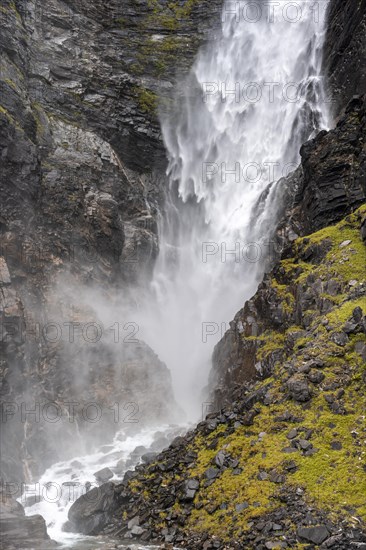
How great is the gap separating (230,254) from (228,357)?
50.7ft

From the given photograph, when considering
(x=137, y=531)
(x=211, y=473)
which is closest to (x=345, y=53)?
(x=211, y=473)

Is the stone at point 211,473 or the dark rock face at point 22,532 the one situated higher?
the stone at point 211,473

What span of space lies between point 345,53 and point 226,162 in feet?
45.4

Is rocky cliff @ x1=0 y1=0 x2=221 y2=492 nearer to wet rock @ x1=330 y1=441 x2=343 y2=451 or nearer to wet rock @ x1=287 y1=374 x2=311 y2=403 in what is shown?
wet rock @ x1=287 y1=374 x2=311 y2=403

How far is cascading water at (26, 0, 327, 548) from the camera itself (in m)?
39.6

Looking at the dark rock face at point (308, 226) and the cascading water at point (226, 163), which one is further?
the cascading water at point (226, 163)

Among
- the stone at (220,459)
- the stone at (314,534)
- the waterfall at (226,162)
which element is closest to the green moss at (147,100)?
the waterfall at (226,162)

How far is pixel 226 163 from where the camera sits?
154ft

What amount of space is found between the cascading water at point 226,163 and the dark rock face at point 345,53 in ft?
5.17

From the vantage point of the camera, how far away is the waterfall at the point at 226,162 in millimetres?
39625

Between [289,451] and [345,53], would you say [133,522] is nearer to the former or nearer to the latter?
[289,451]

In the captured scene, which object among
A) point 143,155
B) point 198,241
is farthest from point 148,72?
point 198,241

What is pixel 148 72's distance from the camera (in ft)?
164

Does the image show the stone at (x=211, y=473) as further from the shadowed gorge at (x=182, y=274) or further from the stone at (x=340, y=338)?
the stone at (x=340, y=338)
